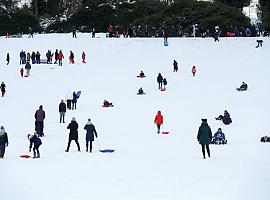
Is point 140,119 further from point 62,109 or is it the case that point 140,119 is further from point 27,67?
point 27,67

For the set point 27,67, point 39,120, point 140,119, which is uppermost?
point 27,67

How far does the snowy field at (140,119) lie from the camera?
14.4 meters

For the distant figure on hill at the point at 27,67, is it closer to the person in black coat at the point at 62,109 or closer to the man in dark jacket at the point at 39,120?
the person in black coat at the point at 62,109

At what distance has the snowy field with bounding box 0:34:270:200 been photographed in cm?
1439

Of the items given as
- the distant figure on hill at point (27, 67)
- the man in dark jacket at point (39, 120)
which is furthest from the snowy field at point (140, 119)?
the man in dark jacket at point (39, 120)

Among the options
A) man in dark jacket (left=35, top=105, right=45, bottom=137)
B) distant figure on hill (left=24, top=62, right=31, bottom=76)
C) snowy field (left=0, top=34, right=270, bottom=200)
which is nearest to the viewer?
snowy field (left=0, top=34, right=270, bottom=200)

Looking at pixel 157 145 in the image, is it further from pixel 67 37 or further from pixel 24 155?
pixel 67 37

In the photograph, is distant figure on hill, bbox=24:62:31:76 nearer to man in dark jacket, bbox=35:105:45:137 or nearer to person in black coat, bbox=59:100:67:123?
person in black coat, bbox=59:100:67:123

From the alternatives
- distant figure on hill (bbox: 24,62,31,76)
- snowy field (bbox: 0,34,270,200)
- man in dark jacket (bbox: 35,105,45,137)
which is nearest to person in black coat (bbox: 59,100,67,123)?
snowy field (bbox: 0,34,270,200)

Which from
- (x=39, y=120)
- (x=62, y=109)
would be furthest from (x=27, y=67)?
(x=39, y=120)

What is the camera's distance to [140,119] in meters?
27.6

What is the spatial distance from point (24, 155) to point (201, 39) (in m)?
31.0

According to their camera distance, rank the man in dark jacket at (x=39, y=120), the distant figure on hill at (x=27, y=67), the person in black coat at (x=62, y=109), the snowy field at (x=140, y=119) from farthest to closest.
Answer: the distant figure on hill at (x=27, y=67)
the person in black coat at (x=62, y=109)
the man in dark jacket at (x=39, y=120)
the snowy field at (x=140, y=119)

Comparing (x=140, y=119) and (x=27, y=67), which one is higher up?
(x=27, y=67)
